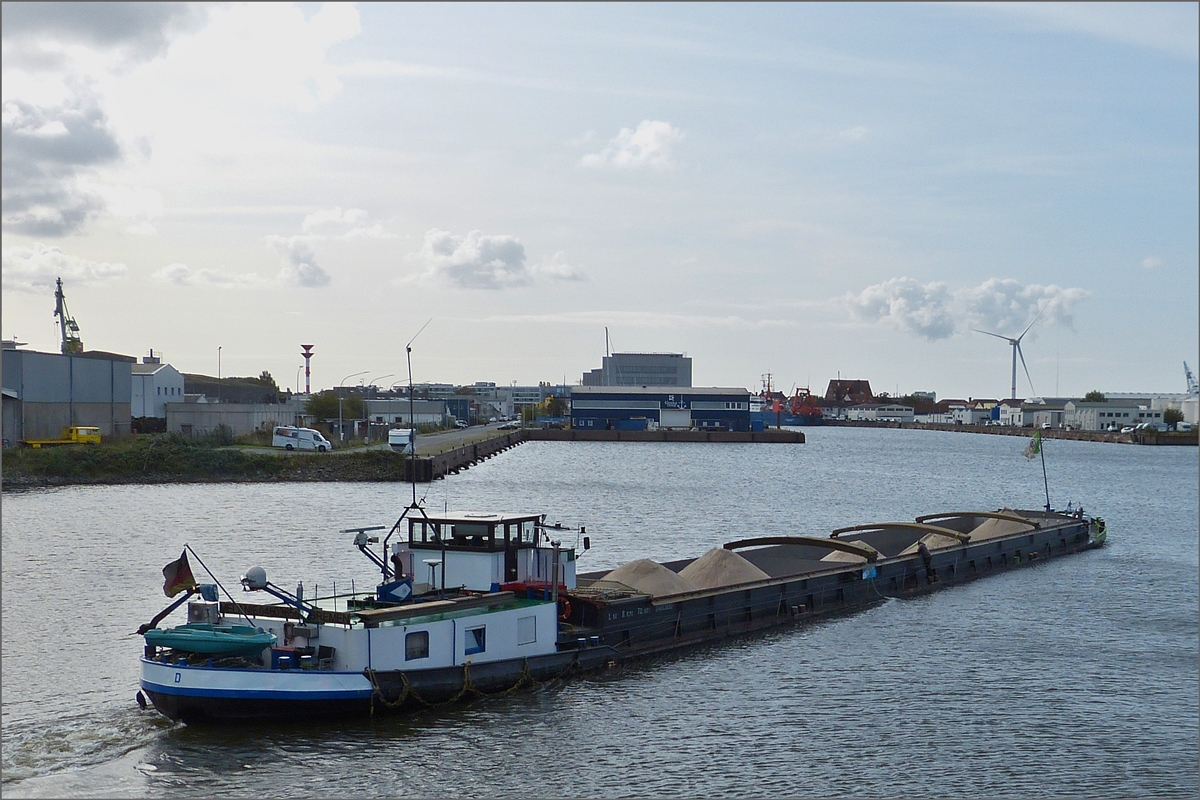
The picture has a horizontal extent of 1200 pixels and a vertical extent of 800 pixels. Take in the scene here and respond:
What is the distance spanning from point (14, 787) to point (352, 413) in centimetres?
12309

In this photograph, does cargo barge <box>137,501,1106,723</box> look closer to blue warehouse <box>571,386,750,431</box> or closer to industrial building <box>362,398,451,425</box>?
industrial building <box>362,398,451,425</box>

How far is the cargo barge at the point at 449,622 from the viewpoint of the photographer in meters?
21.7

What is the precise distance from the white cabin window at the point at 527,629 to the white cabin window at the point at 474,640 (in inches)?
40.8

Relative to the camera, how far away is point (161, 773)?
19.6 m

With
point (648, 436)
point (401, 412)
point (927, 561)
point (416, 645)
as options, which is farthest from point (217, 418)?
point (648, 436)

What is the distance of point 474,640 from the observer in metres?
24.8

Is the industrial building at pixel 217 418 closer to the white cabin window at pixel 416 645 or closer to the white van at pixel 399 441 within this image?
the white van at pixel 399 441

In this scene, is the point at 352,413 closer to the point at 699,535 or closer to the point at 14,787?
the point at 699,535

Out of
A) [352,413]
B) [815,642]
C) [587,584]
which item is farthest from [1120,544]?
[352,413]

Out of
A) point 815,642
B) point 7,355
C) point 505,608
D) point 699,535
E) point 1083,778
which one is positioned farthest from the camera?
point 7,355

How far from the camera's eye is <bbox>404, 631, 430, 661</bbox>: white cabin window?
2347cm

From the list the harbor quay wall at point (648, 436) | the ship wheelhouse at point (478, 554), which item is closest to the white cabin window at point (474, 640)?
the ship wheelhouse at point (478, 554)

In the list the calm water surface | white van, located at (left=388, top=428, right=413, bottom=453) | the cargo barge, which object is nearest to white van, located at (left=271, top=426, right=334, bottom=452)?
white van, located at (left=388, top=428, right=413, bottom=453)

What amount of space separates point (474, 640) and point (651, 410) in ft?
497
